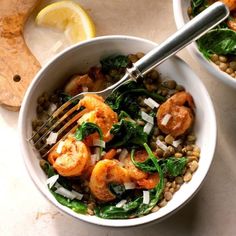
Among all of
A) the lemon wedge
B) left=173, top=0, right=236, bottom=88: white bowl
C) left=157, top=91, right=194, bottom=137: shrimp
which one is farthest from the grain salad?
the lemon wedge

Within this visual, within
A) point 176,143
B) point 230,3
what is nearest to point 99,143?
point 176,143

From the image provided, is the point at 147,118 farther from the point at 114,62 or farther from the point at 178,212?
the point at 178,212

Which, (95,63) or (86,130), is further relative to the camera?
(95,63)

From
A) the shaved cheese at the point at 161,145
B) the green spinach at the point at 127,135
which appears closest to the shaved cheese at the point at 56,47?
the green spinach at the point at 127,135

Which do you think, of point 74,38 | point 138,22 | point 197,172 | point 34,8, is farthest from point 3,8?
point 197,172

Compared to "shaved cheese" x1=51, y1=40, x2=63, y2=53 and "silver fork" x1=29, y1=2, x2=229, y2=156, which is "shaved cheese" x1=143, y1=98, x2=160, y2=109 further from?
"shaved cheese" x1=51, y1=40, x2=63, y2=53
